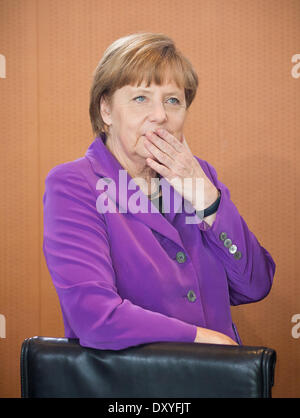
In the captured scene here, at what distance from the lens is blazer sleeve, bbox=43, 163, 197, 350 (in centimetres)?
133

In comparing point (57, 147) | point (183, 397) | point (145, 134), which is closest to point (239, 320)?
point (57, 147)

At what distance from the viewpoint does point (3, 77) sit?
9.10 ft

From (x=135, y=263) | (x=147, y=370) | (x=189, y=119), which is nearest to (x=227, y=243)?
(x=135, y=263)

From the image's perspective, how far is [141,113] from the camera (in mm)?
1664

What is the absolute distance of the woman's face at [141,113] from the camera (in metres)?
1.65

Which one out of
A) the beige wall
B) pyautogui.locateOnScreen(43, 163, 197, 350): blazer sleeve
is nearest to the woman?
pyautogui.locateOnScreen(43, 163, 197, 350): blazer sleeve

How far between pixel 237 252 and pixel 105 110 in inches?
23.0

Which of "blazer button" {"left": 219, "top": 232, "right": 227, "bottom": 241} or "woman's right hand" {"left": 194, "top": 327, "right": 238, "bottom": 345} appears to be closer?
"woman's right hand" {"left": 194, "top": 327, "right": 238, "bottom": 345}

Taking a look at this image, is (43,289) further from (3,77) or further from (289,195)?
(289,195)

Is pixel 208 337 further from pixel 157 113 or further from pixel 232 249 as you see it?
pixel 157 113

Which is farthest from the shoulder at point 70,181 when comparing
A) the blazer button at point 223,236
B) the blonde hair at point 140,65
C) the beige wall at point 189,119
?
the beige wall at point 189,119

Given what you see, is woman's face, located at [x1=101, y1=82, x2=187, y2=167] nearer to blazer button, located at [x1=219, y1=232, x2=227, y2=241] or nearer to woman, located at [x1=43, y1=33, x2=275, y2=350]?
woman, located at [x1=43, y1=33, x2=275, y2=350]

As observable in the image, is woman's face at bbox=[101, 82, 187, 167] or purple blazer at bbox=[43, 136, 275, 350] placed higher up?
woman's face at bbox=[101, 82, 187, 167]

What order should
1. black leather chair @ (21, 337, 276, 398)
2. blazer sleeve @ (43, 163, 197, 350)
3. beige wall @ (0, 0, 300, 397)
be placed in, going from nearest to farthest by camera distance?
black leather chair @ (21, 337, 276, 398), blazer sleeve @ (43, 163, 197, 350), beige wall @ (0, 0, 300, 397)
